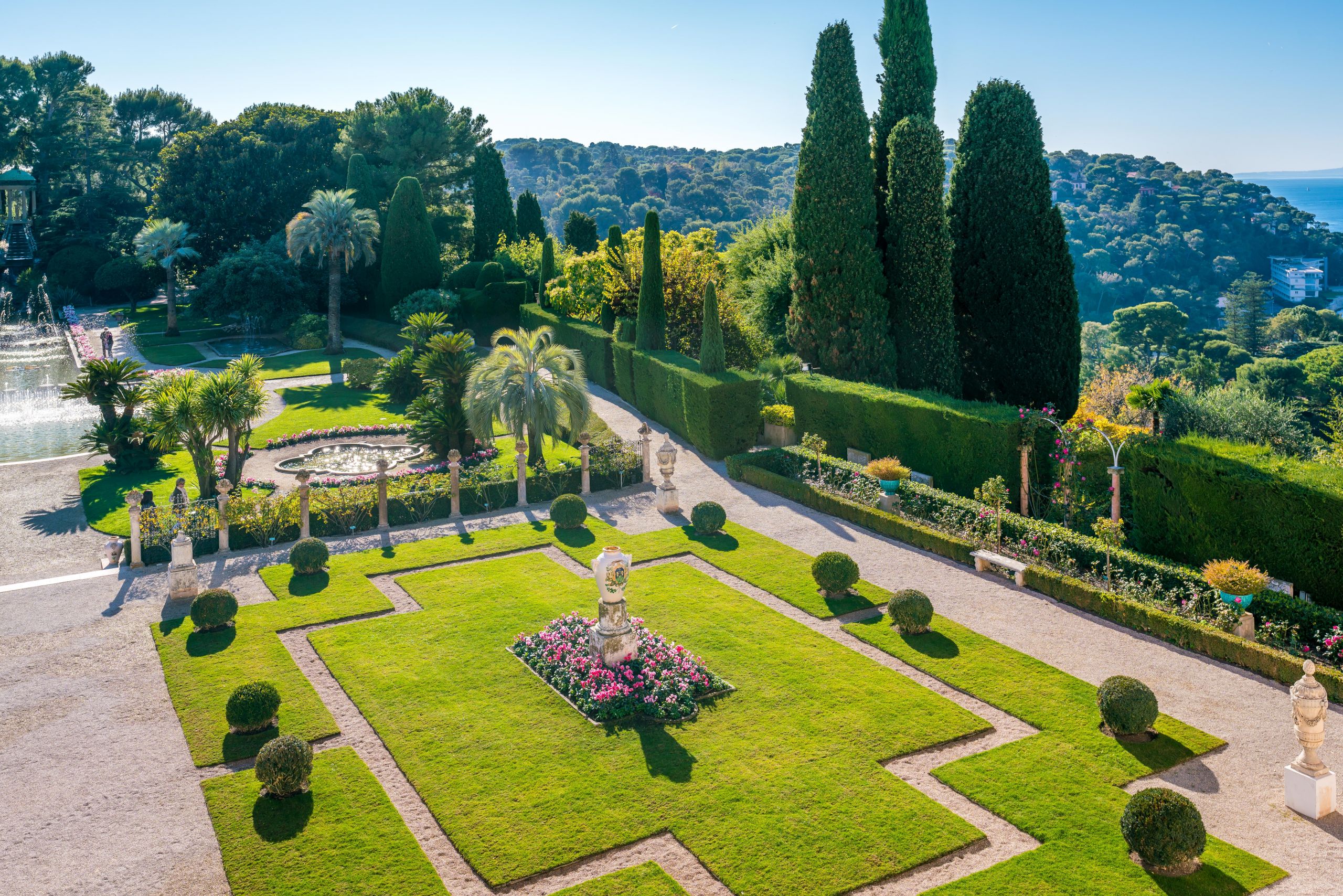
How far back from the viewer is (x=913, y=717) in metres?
15.4

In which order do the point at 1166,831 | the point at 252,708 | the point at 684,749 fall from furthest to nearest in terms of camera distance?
the point at 252,708
the point at 684,749
the point at 1166,831

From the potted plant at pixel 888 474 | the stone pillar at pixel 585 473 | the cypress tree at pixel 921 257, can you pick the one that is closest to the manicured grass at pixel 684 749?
the potted plant at pixel 888 474

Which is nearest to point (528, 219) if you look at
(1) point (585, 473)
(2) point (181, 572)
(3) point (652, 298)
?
(3) point (652, 298)

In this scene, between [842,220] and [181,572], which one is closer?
[181,572]

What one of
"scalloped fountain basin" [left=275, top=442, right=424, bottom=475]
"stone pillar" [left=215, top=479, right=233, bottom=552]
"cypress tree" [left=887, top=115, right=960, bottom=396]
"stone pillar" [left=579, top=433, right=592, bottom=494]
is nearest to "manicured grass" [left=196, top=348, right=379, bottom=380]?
"scalloped fountain basin" [left=275, top=442, right=424, bottom=475]

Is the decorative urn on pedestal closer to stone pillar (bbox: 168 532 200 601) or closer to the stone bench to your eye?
the stone bench

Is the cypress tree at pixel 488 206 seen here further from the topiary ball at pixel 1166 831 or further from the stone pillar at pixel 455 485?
the topiary ball at pixel 1166 831

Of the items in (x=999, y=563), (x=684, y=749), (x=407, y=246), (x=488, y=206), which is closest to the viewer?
(x=684, y=749)

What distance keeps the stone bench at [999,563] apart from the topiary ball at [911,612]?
3158 millimetres

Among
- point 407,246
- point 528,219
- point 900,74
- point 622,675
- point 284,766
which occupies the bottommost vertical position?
point 622,675

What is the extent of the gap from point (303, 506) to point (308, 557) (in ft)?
9.13

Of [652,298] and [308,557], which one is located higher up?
[652,298]

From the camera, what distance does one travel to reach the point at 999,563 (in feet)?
69.3

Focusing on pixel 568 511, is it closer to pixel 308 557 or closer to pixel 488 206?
pixel 308 557
